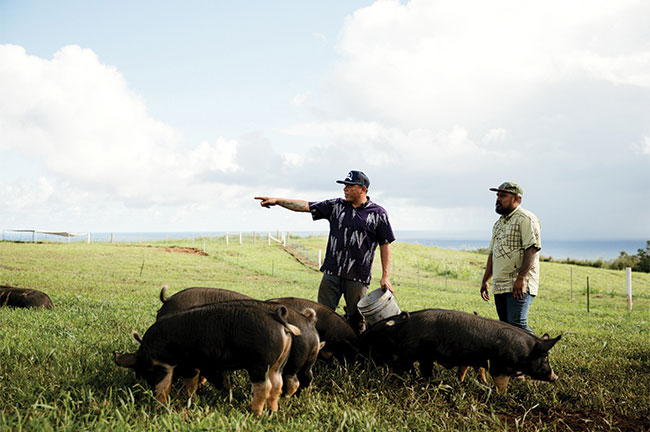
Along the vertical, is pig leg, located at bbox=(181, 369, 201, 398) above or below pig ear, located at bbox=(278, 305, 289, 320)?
below

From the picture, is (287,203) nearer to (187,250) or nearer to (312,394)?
(312,394)

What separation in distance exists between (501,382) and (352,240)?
97.8 inches

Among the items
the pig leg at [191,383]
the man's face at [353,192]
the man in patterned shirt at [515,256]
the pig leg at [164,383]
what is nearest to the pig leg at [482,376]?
the man in patterned shirt at [515,256]

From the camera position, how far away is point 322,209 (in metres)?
6.88

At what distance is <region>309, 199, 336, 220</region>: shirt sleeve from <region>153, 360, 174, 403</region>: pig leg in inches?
121

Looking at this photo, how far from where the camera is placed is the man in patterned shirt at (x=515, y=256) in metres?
6.25

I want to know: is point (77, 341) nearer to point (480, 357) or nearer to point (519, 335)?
point (480, 357)

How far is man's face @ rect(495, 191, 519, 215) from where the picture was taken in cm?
650

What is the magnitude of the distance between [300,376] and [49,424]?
2228 millimetres

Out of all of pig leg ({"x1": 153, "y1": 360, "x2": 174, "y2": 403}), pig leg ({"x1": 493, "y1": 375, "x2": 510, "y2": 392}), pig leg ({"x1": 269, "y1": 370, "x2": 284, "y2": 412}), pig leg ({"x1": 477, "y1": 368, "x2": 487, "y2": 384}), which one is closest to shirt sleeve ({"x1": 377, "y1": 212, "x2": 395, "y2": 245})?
pig leg ({"x1": 477, "y1": 368, "x2": 487, "y2": 384})

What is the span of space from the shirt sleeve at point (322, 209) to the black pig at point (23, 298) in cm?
701

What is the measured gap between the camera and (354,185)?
6.47 meters

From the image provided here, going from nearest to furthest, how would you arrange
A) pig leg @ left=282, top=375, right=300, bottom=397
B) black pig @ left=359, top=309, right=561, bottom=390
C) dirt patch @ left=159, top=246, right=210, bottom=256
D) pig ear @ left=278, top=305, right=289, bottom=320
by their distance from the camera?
pig ear @ left=278, top=305, right=289, bottom=320
pig leg @ left=282, top=375, right=300, bottom=397
black pig @ left=359, top=309, right=561, bottom=390
dirt patch @ left=159, top=246, right=210, bottom=256

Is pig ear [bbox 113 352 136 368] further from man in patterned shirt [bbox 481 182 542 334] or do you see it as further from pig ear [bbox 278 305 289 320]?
man in patterned shirt [bbox 481 182 542 334]
